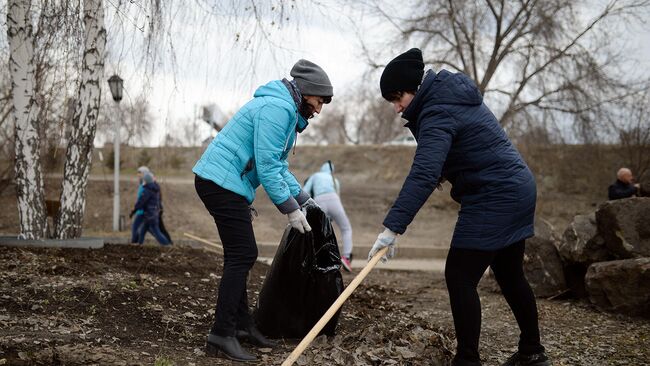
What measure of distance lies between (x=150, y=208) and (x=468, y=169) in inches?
329

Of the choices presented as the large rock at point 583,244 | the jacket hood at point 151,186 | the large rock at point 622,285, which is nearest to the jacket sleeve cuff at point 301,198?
the large rock at point 622,285

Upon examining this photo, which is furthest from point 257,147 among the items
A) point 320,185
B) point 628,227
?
point 320,185

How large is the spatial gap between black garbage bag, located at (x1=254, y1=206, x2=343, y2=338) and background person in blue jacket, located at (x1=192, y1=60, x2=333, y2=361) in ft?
1.44

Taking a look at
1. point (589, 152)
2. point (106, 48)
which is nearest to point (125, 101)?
point (106, 48)

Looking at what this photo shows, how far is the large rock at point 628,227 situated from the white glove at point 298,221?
3.12 metres

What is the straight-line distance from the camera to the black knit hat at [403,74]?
316 centimetres

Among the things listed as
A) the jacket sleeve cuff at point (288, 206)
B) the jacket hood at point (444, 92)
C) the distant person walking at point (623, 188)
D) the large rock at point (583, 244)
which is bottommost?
the large rock at point (583, 244)

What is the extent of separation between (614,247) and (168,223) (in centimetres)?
1196

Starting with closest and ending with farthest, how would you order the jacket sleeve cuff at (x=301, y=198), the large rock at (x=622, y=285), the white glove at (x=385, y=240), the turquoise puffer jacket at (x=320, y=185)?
the white glove at (x=385, y=240) < the jacket sleeve cuff at (x=301, y=198) < the large rock at (x=622, y=285) < the turquoise puffer jacket at (x=320, y=185)

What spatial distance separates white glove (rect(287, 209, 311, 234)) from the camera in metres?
3.45

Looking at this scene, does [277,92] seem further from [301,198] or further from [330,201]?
[330,201]

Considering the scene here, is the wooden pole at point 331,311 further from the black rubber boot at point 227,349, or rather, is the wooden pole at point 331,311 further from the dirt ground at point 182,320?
the black rubber boot at point 227,349

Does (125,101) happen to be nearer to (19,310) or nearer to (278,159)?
A: (19,310)

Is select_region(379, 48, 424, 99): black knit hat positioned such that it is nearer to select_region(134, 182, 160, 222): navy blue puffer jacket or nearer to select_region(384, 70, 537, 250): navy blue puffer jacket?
select_region(384, 70, 537, 250): navy blue puffer jacket
